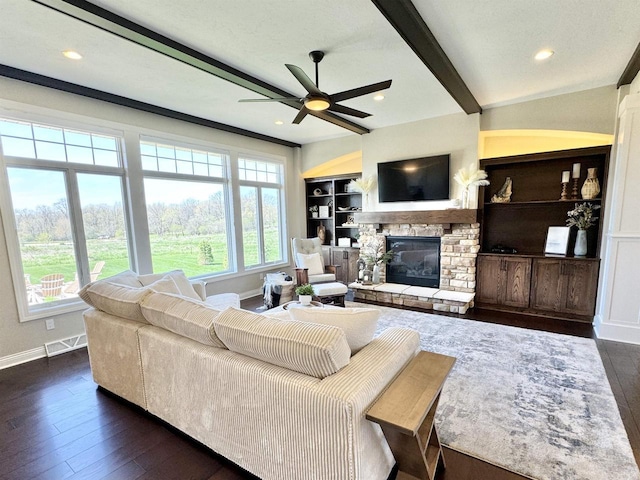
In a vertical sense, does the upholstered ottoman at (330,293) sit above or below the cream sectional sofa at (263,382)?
below

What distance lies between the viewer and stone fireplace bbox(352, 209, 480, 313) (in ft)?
14.7

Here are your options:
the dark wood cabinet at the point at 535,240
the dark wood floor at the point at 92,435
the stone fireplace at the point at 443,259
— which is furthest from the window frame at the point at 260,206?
the dark wood cabinet at the point at 535,240

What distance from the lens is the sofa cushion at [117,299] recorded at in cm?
218

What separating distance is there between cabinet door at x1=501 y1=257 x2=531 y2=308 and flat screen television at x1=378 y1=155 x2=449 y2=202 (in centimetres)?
134

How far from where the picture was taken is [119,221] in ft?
12.9

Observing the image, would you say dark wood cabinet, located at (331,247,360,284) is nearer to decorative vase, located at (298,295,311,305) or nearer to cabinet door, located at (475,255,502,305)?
cabinet door, located at (475,255,502,305)

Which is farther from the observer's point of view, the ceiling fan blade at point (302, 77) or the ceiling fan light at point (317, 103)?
the ceiling fan light at point (317, 103)

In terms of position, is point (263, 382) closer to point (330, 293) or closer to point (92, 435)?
point (92, 435)

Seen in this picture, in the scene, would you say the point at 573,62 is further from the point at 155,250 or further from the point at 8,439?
the point at 8,439

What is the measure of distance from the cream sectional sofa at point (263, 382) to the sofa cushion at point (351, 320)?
0.02m

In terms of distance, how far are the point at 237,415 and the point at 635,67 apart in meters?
4.75

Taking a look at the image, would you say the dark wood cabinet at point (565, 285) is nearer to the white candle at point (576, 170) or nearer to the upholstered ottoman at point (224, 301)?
the white candle at point (576, 170)

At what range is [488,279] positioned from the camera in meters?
4.54

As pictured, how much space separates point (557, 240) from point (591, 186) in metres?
0.79
